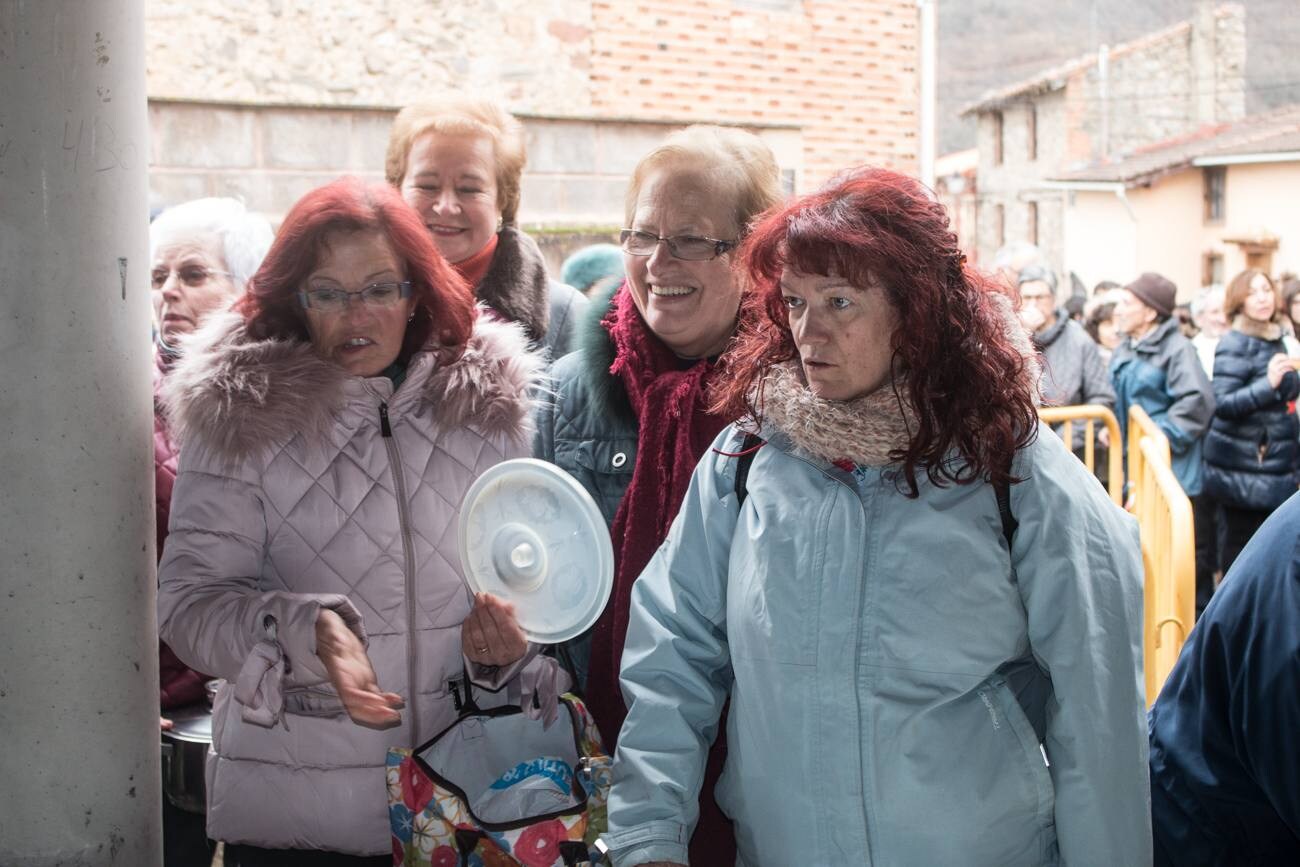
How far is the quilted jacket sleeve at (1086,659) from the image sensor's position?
81.4 inches

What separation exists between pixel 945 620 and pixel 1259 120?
34.0 metres

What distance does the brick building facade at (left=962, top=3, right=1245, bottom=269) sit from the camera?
3738cm

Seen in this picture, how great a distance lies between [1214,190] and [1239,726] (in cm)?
3017

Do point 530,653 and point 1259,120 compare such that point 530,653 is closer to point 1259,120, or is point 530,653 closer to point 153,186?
point 153,186

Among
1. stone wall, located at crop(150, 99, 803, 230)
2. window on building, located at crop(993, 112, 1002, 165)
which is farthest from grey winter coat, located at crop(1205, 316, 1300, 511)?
window on building, located at crop(993, 112, 1002, 165)

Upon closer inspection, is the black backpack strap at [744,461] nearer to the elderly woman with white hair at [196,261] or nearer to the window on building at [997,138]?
the elderly woman with white hair at [196,261]

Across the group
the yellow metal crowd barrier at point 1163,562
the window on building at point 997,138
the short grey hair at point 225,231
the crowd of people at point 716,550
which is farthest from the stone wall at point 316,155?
the window on building at point 997,138

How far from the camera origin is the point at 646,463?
9.05 feet

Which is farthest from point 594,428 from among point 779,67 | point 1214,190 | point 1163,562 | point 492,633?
point 1214,190

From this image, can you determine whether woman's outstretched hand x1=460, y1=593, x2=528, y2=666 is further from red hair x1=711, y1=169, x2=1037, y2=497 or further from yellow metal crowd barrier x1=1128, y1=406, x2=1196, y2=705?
yellow metal crowd barrier x1=1128, y1=406, x2=1196, y2=705

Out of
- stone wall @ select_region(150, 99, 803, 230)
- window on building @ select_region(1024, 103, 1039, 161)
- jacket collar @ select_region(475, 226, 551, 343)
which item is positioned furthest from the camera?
window on building @ select_region(1024, 103, 1039, 161)

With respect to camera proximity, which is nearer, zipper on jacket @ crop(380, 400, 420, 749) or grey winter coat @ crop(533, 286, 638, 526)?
zipper on jacket @ crop(380, 400, 420, 749)

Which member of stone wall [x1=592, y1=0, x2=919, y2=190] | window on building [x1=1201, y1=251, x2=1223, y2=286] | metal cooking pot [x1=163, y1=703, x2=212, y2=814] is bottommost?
metal cooking pot [x1=163, y1=703, x2=212, y2=814]

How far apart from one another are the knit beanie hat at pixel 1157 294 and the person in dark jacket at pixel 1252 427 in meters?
0.56
